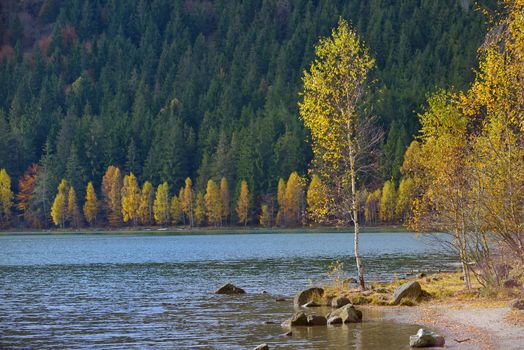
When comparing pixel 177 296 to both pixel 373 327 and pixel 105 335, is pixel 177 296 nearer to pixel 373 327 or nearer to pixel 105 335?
pixel 105 335

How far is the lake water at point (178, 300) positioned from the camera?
1412 inches

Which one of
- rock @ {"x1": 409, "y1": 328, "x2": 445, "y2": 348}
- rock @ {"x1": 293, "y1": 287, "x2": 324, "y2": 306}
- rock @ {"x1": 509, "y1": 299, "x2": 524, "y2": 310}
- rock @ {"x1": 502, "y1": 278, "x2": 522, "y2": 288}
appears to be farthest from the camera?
rock @ {"x1": 293, "y1": 287, "x2": 324, "y2": 306}

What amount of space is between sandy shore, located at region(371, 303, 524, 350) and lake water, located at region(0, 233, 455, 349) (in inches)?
56.2

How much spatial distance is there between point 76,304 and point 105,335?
584 inches

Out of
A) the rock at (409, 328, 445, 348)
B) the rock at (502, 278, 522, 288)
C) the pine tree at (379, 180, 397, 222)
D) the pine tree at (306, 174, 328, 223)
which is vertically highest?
the pine tree at (379, 180, 397, 222)

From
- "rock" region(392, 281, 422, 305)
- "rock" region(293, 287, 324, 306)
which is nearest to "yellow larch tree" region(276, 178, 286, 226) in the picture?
"rock" region(293, 287, 324, 306)

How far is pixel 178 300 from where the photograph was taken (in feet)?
176

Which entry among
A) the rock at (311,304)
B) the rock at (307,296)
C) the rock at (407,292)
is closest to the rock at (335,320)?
the rock at (407,292)

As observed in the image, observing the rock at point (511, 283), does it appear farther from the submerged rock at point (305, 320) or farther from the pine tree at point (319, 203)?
the pine tree at point (319, 203)

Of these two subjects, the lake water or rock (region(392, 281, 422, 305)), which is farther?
rock (region(392, 281, 422, 305))

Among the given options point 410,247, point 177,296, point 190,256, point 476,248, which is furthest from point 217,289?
point 410,247

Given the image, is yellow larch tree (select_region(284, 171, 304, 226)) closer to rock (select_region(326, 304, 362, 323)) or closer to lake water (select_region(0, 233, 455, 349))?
lake water (select_region(0, 233, 455, 349))

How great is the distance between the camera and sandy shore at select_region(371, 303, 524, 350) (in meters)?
30.4

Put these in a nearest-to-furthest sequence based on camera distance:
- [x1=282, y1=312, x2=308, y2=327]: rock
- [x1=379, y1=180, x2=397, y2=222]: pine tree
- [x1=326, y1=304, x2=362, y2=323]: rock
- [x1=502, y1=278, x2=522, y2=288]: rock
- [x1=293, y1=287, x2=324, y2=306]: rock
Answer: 1. [x1=282, y1=312, x2=308, y2=327]: rock
2. [x1=326, y1=304, x2=362, y2=323]: rock
3. [x1=502, y1=278, x2=522, y2=288]: rock
4. [x1=293, y1=287, x2=324, y2=306]: rock
5. [x1=379, y1=180, x2=397, y2=222]: pine tree
